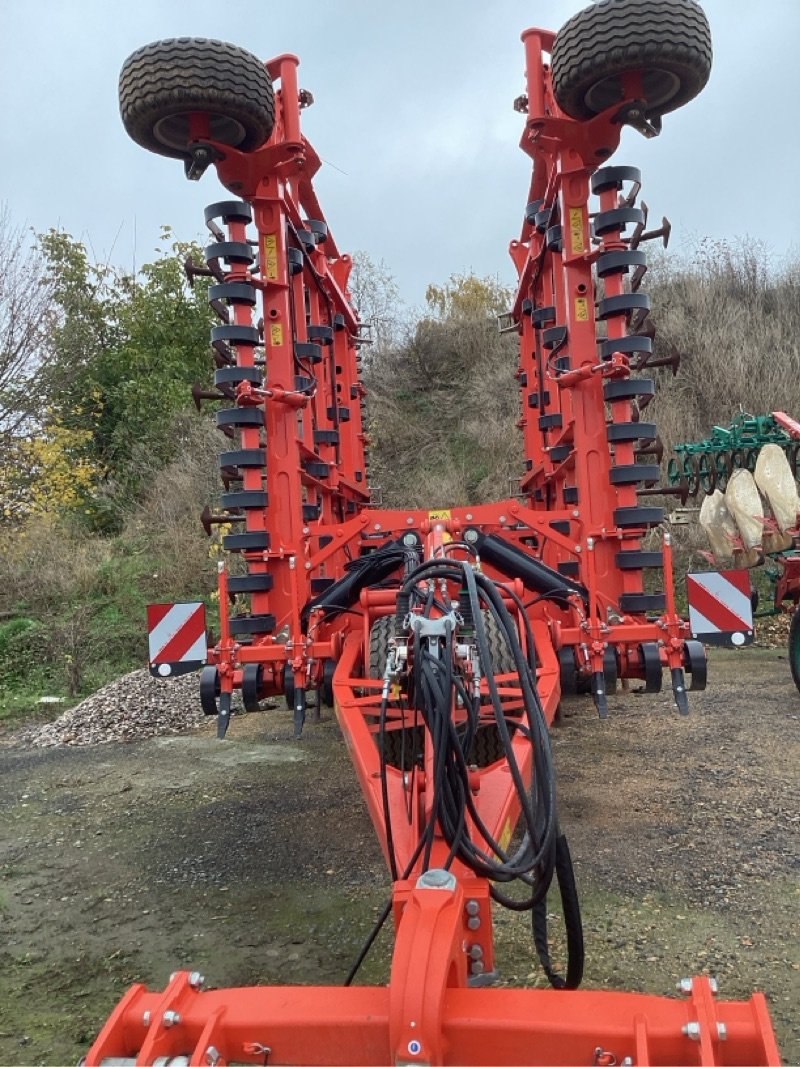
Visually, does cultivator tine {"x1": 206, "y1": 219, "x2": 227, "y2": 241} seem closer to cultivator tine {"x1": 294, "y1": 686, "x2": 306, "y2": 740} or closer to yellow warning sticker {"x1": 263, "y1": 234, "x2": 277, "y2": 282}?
yellow warning sticker {"x1": 263, "y1": 234, "x2": 277, "y2": 282}

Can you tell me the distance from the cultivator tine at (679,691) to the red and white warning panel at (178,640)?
1.88 meters

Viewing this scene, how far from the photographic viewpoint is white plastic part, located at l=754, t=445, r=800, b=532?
22.5 feet

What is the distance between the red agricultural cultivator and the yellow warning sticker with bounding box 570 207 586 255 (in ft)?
0.03

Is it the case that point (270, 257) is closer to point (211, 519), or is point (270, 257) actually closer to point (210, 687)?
point (211, 519)

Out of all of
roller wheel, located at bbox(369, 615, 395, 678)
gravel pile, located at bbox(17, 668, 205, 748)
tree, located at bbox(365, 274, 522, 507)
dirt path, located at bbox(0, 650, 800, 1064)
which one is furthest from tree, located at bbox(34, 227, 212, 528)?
roller wheel, located at bbox(369, 615, 395, 678)

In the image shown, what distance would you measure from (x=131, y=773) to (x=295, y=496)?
2581mm

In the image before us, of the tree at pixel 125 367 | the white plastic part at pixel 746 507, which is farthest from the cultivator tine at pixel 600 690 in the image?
the tree at pixel 125 367

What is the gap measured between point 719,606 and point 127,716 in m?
5.26

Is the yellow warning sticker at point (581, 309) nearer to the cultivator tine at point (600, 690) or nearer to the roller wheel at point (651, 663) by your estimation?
the roller wheel at point (651, 663)

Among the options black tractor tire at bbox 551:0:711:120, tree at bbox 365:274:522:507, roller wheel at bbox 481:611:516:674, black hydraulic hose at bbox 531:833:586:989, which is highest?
tree at bbox 365:274:522:507

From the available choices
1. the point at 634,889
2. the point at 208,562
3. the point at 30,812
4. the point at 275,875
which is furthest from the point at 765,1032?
the point at 208,562

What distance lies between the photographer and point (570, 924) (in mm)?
2012

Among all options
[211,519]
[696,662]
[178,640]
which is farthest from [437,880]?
[211,519]

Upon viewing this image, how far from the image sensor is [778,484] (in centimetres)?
696
